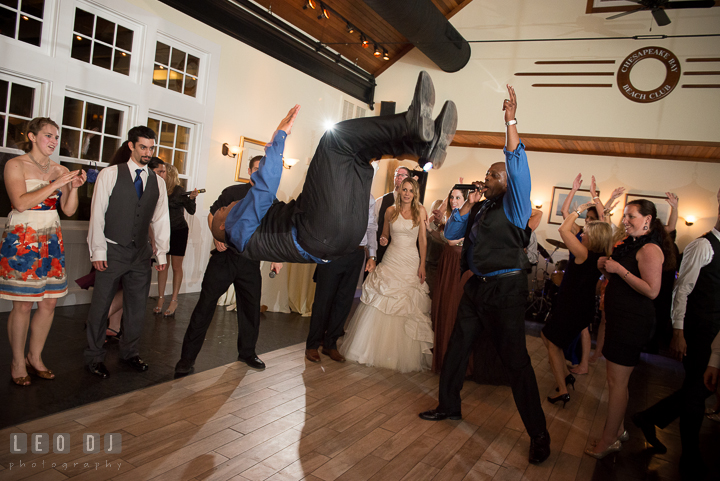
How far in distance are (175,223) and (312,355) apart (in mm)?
2400

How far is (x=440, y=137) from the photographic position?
7.63 ft

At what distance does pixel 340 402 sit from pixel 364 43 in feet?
24.6

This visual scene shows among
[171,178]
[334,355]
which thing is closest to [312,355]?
[334,355]

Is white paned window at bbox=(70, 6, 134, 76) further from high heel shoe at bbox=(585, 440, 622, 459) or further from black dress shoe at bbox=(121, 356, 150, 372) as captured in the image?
high heel shoe at bbox=(585, 440, 622, 459)

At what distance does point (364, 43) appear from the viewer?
29.3ft

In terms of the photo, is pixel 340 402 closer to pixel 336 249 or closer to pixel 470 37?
pixel 336 249

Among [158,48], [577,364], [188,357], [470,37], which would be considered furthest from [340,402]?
[470,37]

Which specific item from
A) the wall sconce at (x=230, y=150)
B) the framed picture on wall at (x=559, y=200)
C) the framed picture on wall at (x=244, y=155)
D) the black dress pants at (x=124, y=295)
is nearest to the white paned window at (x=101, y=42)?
the wall sconce at (x=230, y=150)

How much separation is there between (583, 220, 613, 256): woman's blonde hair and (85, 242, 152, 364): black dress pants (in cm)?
360

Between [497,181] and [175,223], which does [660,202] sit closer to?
[497,181]

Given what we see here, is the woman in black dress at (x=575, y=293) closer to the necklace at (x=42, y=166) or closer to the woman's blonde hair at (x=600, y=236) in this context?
the woman's blonde hair at (x=600, y=236)

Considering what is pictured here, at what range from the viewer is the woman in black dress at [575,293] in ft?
12.3

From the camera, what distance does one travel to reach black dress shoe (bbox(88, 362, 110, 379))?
3.31 m

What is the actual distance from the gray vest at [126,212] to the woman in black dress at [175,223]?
5.00 ft
